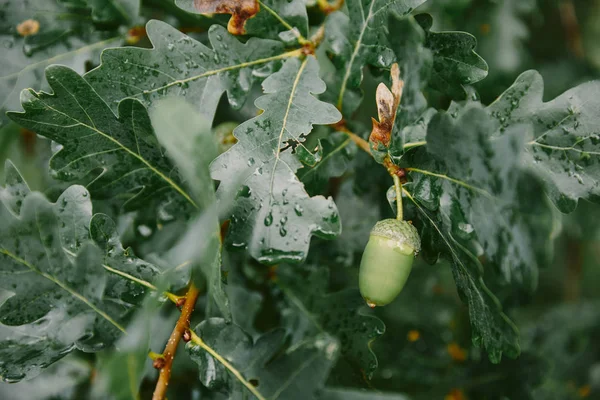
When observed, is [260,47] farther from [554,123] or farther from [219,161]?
[554,123]

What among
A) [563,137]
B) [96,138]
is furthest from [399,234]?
[96,138]

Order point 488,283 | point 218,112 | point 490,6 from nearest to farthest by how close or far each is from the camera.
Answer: point 488,283 → point 218,112 → point 490,6

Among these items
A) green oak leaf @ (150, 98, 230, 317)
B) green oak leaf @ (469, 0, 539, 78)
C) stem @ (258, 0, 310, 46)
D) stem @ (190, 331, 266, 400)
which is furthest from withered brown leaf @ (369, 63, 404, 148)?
green oak leaf @ (469, 0, 539, 78)

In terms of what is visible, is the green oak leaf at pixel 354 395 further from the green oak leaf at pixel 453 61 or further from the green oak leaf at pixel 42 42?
the green oak leaf at pixel 42 42

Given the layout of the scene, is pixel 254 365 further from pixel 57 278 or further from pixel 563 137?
pixel 563 137

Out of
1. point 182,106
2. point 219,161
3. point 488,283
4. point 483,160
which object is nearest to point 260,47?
point 219,161

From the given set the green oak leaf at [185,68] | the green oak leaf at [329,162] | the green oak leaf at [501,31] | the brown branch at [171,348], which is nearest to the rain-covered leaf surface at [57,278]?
the brown branch at [171,348]

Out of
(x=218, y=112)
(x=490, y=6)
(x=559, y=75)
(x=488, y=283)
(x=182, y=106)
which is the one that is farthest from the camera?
(x=559, y=75)
